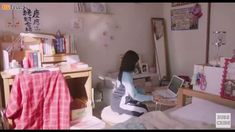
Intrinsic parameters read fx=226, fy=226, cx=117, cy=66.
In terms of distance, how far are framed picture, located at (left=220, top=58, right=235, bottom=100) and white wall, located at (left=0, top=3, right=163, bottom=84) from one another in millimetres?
1943

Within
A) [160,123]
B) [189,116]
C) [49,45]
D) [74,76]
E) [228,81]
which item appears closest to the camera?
[160,123]

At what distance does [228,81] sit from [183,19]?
2038 mm

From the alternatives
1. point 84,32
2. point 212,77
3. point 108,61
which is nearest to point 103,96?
point 108,61

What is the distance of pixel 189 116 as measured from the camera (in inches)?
65.3

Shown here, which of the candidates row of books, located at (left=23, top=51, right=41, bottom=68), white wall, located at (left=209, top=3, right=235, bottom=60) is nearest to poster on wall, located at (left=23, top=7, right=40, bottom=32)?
row of books, located at (left=23, top=51, right=41, bottom=68)

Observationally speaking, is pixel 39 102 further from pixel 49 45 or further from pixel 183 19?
pixel 183 19

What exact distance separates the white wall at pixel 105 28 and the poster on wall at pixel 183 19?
31 centimetres

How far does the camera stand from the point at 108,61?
3.50 metres

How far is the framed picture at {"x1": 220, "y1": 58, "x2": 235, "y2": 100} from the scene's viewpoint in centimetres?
178

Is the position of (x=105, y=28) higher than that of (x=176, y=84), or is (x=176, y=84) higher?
(x=105, y=28)

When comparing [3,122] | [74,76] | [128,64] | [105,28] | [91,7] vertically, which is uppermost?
[91,7]

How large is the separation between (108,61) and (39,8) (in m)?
1.25

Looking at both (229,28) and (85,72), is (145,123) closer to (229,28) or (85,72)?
(85,72)

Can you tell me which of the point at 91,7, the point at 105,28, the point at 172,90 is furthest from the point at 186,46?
the point at 91,7
